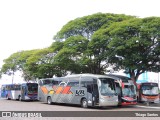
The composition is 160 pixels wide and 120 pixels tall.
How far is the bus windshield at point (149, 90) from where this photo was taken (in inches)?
1121

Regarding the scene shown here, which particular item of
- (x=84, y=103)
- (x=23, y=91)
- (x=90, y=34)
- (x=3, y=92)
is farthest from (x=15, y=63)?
(x=84, y=103)

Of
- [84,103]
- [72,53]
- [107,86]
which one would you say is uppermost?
[72,53]

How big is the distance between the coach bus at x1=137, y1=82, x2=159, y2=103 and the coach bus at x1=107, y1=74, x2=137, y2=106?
4.14 metres

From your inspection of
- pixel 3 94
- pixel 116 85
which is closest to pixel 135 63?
pixel 116 85

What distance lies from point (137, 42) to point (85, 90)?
6.37 meters

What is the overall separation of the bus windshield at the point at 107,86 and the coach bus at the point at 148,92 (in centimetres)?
727

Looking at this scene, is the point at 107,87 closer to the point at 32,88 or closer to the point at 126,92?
the point at 126,92

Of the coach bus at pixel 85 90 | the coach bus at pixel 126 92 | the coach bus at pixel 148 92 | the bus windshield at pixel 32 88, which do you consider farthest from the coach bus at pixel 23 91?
the coach bus at pixel 126 92

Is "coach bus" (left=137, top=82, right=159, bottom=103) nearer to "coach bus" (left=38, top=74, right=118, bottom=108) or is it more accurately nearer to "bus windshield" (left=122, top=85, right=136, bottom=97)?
"bus windshield" (left=122, top=85, right=136, bottom=97)

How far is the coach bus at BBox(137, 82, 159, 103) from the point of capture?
2828 centimetres

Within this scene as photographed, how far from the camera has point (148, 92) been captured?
1122 inches

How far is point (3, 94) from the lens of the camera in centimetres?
4209

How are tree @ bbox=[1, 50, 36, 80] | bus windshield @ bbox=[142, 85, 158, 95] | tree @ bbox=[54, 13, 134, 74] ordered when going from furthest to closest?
→ tree @ bbox=[1, 50, 36, 80]
bus windshield @ bbox=[142, 85, 158, 95]
tree @ bbox=[54, 13, 134, 74]

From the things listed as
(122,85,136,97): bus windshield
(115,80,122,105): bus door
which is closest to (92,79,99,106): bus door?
(115,80,122,105): bus door
